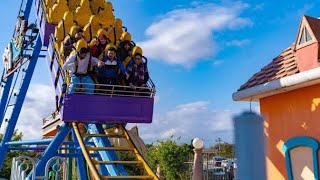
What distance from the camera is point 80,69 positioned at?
7.19 m

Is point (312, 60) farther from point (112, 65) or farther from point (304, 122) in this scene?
point (112, 65)

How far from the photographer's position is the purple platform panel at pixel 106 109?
698 centimetres

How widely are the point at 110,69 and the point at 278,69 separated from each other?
9.87 ft

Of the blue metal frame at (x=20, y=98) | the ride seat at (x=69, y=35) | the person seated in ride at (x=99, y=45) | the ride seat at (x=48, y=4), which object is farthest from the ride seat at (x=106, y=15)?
the blue metal frame at (x=20, y=98)

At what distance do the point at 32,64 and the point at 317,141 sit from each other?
7.24 metres

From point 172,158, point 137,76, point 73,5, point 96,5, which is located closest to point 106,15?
point 96,5

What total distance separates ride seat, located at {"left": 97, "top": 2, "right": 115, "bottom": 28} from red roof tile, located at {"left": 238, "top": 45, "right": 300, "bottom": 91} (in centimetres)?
392

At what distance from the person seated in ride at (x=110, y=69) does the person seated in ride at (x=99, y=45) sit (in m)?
0.22

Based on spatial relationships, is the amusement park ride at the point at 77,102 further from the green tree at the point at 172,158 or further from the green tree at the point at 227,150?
the green tree at the point at 172,158

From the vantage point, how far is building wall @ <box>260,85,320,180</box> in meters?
5.43

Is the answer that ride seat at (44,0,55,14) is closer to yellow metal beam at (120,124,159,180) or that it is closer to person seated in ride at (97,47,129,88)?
person seated in ride at (97,47,129,88)

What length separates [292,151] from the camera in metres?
5.81

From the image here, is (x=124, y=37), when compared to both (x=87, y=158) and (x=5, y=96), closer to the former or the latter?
(x=87, y=158)

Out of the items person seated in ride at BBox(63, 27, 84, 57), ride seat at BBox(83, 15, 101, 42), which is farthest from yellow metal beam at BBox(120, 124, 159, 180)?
ride seat at BBox(83, 15, 101, 42)
